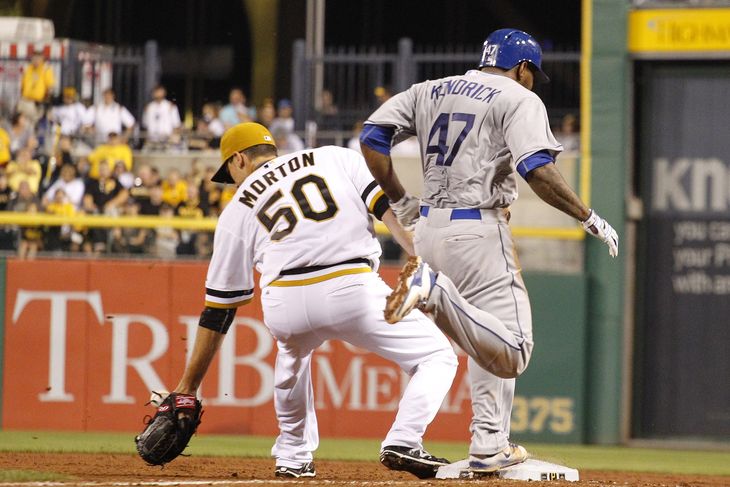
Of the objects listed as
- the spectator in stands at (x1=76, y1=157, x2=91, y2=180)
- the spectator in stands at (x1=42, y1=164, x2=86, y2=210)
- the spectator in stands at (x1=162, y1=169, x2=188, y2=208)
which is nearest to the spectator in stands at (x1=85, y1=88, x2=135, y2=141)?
the spectator in stands at (x1=76, y1=157, x2=91, y2=180)

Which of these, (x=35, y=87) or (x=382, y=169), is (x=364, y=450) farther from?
(x=35, y=87)

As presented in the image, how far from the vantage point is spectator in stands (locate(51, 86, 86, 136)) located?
40.4ft

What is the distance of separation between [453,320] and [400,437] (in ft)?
2.22

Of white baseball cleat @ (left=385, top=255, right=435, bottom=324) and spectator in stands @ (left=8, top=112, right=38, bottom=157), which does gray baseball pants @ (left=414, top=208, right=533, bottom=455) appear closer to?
white baseball cleat @ (left=385, top=255, right=435, bottom=324)

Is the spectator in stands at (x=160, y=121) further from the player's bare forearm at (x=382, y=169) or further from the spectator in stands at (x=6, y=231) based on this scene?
the player's bare forearm at (x=382, y=169)

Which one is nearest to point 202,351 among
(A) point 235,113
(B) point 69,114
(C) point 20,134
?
(C) point 20,134

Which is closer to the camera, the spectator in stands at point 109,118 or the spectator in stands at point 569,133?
the spectator in stands at point 569,133

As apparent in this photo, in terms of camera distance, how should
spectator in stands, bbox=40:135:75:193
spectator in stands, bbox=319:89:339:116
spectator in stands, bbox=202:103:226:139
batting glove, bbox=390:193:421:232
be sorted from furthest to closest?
spectator in stands, bbox=319:89:339:116 < spectator in stands, bbox=202:103:226:139 < spectator in stands, bbox=40:135:75:193 < batting glove, bbox=390:193:421:232

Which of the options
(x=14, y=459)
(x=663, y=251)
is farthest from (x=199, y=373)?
(x=663, y=251)

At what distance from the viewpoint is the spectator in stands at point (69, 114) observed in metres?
12.3

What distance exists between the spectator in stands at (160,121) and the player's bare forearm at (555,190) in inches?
292

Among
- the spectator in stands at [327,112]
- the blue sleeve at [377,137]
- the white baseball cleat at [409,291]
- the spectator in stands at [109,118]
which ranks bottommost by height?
the white baseball cleat at [409,291]

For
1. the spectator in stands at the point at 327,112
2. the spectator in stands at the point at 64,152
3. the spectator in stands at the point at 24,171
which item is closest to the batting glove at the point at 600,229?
the spectator in stands at the point at 24,171

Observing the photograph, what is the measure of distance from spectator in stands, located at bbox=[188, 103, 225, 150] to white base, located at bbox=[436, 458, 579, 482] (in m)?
6.84
